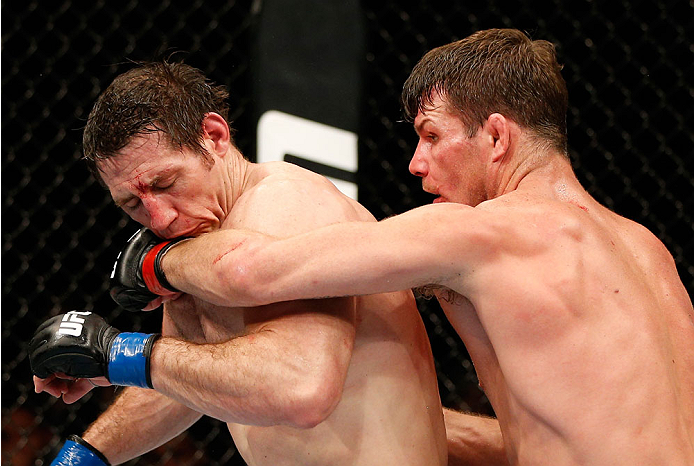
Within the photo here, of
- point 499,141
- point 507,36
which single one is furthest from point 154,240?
point 507,36

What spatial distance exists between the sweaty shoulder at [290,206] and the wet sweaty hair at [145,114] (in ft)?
0.51

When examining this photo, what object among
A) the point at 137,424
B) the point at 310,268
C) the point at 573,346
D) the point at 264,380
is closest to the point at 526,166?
the point at 573,346

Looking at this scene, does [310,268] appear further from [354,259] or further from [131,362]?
[131,362]

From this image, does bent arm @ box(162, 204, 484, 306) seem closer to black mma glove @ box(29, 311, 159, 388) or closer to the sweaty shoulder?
the sweaty shoulder

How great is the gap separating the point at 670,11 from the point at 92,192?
2.12m

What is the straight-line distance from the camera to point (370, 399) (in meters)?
1.16

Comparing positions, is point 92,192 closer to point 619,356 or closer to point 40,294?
point 40,294

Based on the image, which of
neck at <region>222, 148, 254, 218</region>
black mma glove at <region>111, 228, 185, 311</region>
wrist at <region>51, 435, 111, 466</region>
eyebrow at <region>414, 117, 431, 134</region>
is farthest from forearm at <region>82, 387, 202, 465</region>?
eyebrow at <region>414, 117, 431, 134</region>

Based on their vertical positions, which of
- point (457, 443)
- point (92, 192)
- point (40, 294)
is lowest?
point (40, 294)

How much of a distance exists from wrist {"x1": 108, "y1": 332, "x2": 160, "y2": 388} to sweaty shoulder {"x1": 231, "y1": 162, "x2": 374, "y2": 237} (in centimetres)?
21

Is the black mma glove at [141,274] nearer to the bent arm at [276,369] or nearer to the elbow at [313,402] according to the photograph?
the bent arm at [276,369]

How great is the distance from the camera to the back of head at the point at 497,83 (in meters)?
1.31

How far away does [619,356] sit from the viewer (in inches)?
42.1

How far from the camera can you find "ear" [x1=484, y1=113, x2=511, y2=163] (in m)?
1.28
